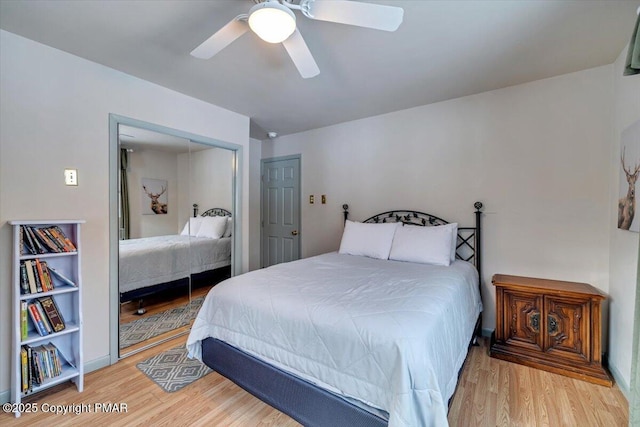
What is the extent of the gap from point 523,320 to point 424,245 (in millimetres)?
963

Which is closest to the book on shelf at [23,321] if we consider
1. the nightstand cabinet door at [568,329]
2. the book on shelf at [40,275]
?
the book on shelf at [40,275]

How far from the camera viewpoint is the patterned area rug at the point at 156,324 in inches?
100

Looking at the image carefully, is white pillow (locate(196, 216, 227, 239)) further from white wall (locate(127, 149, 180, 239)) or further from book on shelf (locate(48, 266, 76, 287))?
book on shelf (locate(48, 266, 76, 287))

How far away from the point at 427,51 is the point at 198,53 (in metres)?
1.58

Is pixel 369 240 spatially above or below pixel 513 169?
below

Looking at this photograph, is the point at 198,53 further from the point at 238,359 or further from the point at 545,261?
the point at 545,261

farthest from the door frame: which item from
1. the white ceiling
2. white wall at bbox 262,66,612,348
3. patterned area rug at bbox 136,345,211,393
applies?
patterned area rug at bbox 136,345,211,393

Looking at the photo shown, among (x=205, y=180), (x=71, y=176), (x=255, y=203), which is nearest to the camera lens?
(x=71, y=176)

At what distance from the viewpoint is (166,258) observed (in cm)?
291

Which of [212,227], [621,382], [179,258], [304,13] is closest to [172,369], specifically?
[179,258]

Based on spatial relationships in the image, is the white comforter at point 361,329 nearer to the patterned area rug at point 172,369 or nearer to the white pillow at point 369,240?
the patterned area rug at point 172,369

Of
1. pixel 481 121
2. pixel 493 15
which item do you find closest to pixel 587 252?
pixel 481 121

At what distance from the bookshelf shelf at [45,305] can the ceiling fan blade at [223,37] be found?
1.48 meters

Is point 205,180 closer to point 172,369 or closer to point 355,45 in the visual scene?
point 172,369
